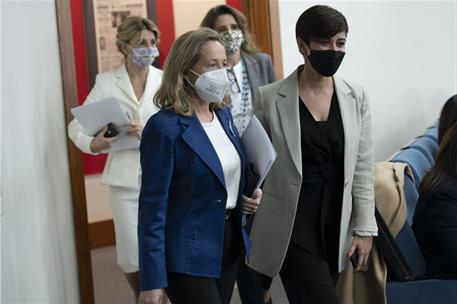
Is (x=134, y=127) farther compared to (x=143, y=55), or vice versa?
(x=143, y=55)

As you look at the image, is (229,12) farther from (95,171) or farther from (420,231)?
(95,171)

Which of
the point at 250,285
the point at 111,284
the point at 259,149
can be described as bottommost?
the point at 111,284

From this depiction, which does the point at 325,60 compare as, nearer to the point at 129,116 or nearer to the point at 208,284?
the point at 208,284

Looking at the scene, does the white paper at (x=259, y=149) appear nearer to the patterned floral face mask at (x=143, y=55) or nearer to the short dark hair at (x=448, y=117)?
the short dark hair at (x=448, y=117)

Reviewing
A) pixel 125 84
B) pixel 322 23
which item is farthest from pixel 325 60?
pixel 125 84

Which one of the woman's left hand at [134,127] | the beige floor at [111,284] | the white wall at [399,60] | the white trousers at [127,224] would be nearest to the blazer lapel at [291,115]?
the woman's left hand at [134,127]

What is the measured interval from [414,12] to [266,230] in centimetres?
380

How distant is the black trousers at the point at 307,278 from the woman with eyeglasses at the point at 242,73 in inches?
33.9

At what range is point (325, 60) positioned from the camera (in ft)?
8.14

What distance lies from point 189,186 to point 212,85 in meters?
0.33

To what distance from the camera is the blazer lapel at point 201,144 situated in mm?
2066

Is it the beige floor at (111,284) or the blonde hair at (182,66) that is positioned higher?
the blonde hair at (182,66)

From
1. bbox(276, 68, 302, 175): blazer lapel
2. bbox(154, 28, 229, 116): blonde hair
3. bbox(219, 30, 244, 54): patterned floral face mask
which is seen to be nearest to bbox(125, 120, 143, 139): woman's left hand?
bbox(219, 30, 244, 54): patterned floral face mask

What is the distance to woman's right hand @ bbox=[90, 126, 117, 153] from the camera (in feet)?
11.1
